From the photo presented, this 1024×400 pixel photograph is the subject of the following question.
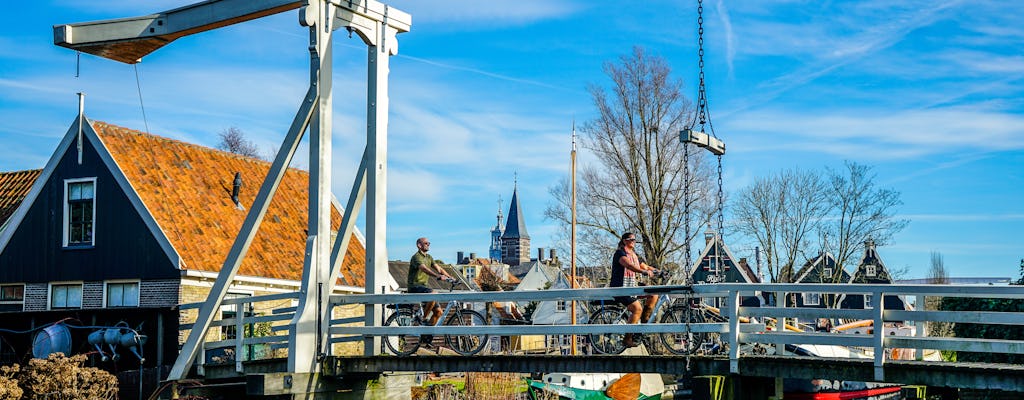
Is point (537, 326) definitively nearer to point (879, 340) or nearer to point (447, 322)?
point (447, 322)

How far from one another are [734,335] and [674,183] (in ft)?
77.6

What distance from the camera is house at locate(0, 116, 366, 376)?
21.4 m

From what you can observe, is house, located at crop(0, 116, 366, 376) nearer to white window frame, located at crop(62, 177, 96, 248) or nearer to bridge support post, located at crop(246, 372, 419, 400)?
white window frame, located at crop(62, 177, 96, 248)

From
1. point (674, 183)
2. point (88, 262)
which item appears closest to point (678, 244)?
point (674, 183)

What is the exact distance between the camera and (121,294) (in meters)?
21.8

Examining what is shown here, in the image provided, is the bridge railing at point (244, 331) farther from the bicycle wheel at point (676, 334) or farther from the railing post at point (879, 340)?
the railing post at point (879, 340)

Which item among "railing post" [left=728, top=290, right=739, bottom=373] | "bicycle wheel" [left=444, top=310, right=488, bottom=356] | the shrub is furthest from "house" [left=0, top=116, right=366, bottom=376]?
"railing post" [left=728, top=290, right=739, bottom=373]

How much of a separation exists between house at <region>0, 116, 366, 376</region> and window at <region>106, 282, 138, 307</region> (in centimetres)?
2

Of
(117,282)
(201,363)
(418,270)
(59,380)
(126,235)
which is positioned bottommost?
(59,380)

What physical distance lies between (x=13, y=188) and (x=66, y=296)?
14.3ft

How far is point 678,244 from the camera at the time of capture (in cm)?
3506

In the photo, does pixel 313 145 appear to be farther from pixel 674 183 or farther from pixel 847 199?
pixel 847 199

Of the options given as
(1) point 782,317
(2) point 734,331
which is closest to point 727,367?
(2) point 734,331

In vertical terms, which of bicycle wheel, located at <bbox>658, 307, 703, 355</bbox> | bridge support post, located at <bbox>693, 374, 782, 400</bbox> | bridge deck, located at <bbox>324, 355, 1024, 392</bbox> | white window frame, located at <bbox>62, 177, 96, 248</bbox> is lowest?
bridge support post, located at <bbox>693, 374, 782, 400</bbox>
